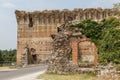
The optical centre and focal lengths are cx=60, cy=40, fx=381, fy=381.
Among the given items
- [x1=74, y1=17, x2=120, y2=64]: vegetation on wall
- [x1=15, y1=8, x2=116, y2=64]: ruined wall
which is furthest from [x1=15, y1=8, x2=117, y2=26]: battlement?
[x1=74, y1=17, x2=120, y2=64]: vegetation on wall

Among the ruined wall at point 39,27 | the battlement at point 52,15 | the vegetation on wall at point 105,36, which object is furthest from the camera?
the ruined wall at point 39,27

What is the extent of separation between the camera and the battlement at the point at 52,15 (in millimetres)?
67250

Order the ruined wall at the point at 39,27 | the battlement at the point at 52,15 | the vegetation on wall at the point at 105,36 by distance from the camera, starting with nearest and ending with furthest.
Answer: the vegetation on wall at the point at 105,36, the battlement at the point at 52,15, the ruined wall at the point at 39,27

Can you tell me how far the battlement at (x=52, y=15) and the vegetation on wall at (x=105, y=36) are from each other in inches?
1494

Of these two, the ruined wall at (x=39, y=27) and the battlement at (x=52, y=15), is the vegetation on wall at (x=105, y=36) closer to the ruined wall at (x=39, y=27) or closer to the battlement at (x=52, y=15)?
the battlement at (x=52, y=15)

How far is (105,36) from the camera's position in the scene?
83.5 ft

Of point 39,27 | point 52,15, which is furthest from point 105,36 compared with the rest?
point 39,27

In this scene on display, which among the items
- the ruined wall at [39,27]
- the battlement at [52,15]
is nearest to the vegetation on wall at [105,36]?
the battlement at [52,15]

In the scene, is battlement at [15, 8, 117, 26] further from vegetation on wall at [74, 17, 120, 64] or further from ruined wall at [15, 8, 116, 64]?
vegetation on wall at [74, 17, 120, 64]

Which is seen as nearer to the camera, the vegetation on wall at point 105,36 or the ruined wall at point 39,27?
the vegetation on wall at point 105,36

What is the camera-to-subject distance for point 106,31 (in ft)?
85.3

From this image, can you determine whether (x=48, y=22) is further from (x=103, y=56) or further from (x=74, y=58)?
(x=103, y=56)

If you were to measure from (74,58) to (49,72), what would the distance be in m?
2.34

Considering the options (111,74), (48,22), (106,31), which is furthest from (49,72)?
(48,22)
